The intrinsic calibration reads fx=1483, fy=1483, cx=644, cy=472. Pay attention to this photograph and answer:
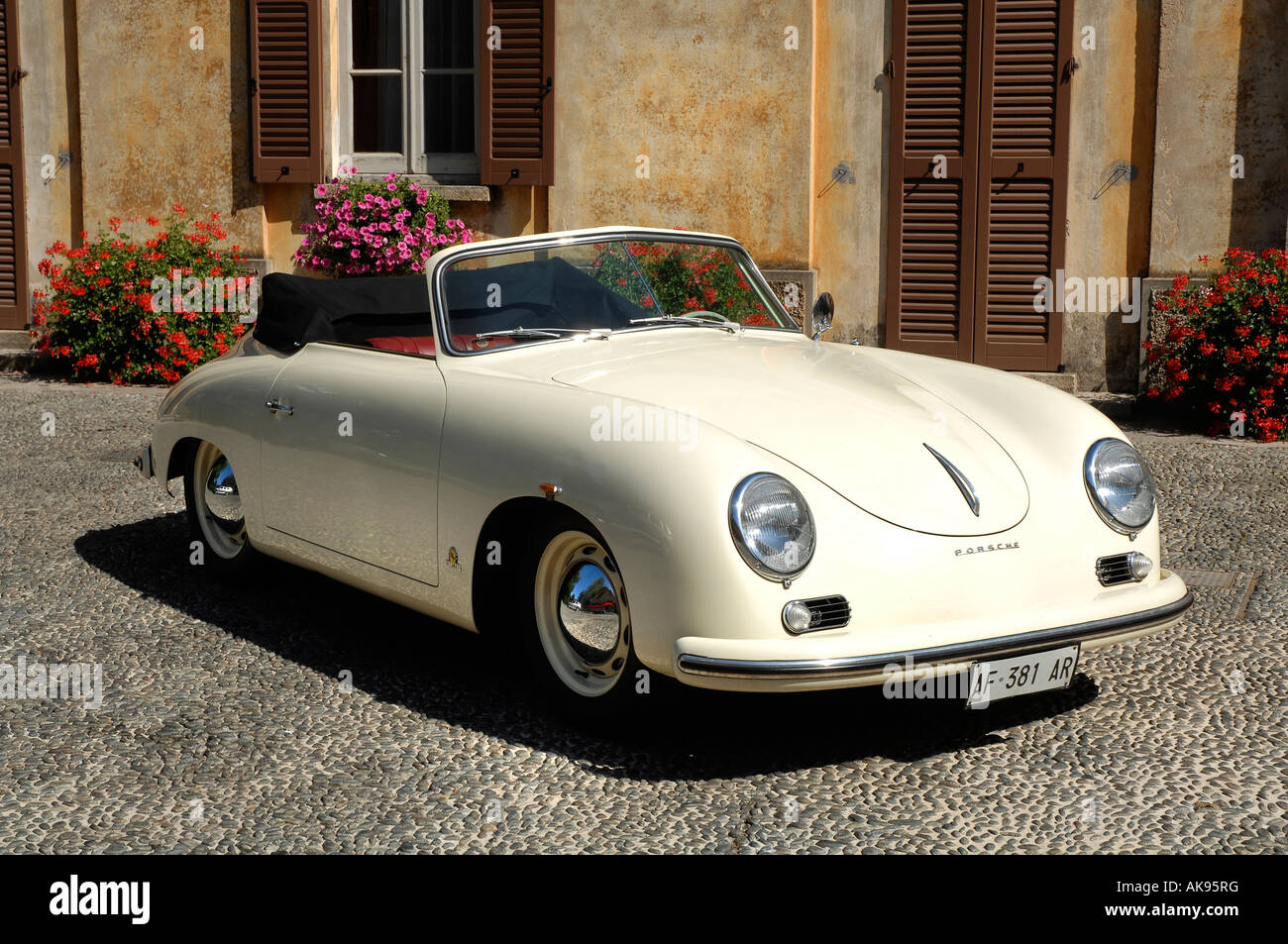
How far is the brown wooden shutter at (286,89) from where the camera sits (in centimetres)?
1137

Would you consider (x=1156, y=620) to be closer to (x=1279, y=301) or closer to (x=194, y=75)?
(x=1279, y=301)

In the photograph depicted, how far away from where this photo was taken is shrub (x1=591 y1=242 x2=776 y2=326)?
4.89m

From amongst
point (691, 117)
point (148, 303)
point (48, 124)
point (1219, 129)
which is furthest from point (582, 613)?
point (48, 124)

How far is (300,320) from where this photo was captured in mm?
5125

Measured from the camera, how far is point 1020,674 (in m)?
3.64

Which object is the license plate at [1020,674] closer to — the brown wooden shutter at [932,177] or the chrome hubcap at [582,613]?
the chrome hubcap at [582,613]

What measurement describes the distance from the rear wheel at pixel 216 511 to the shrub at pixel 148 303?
5704 millimetres

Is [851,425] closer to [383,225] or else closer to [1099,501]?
[1099,501]

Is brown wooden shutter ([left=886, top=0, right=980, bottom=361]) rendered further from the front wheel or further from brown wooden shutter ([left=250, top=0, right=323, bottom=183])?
the front wheel

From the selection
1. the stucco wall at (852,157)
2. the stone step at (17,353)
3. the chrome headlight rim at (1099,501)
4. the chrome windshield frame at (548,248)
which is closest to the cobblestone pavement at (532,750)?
the chrome headlight rim at (1099,501)

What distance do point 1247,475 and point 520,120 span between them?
5977 millimetres

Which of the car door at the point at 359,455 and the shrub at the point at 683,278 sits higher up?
the shrub at the point at 683,278

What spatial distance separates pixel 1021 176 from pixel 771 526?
25.0 ft
